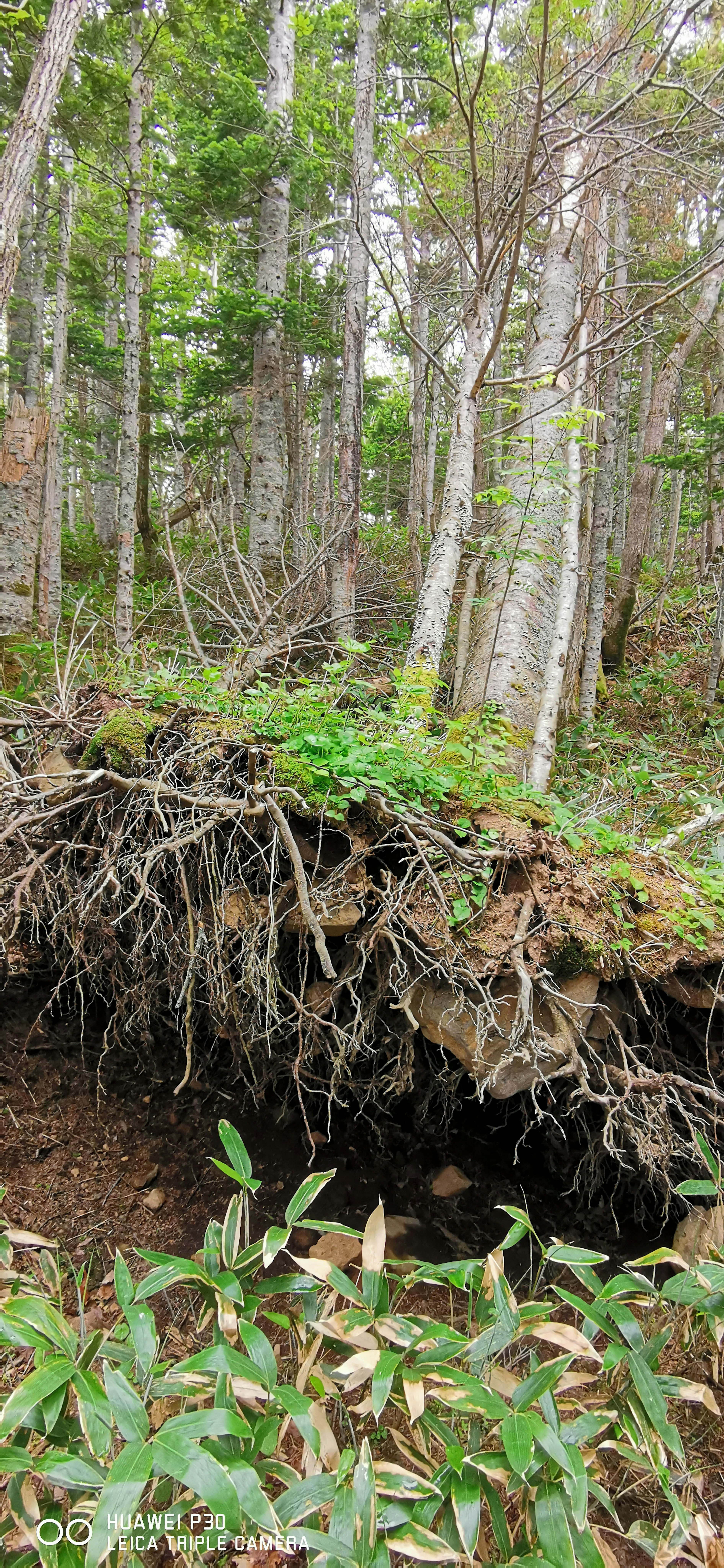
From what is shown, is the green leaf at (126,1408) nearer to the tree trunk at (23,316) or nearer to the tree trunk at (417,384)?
the tree trunk at (417,384)

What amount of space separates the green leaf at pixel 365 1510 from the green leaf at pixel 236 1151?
0.79 m

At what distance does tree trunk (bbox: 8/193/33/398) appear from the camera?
31.5 feet

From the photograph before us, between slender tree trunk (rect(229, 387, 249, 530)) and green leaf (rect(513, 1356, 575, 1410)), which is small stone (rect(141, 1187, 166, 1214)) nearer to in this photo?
green leaf (rect(513, 1356, 575, 1410))

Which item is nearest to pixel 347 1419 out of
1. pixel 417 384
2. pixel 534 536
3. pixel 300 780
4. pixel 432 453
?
pixel 300 780

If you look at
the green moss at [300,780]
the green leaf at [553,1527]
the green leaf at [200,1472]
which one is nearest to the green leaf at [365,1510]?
the green leaf at [200,1472]

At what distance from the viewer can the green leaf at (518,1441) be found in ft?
5.54

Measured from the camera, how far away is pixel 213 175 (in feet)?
23.8

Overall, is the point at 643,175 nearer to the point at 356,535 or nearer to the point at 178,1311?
the point at 356,535

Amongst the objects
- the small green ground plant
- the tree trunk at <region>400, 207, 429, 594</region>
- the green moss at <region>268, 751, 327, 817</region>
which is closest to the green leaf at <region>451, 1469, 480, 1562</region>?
the small green ground plant

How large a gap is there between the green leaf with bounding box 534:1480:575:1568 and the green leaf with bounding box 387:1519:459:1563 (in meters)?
0.23

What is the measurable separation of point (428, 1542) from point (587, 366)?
6448 millimetres

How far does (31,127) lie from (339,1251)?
7421 millimetres

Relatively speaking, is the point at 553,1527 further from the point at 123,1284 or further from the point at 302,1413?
the point at 123,1284

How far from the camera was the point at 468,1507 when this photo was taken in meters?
1.78
